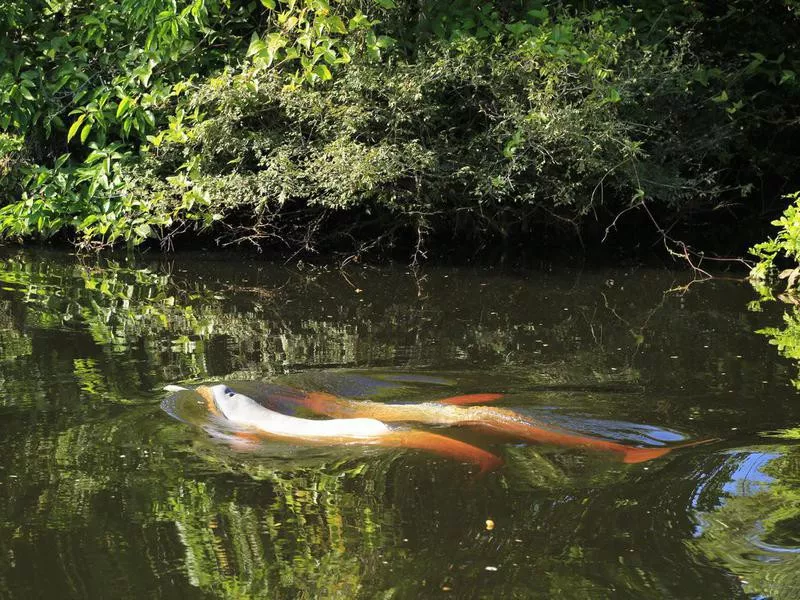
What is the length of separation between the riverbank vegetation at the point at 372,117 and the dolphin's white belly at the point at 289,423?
4.26 meters

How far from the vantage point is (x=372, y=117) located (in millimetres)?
8789

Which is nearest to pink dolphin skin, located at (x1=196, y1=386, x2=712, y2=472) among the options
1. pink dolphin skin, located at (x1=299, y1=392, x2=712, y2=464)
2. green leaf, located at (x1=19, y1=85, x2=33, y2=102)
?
pink dolphin skin, located at (x1=299, y1=392, x2=712, y2=464)

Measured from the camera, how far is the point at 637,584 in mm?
3010

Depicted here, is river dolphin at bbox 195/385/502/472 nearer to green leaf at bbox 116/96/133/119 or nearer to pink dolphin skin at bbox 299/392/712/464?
pink dolphin skin at bbox 299/392/712/464

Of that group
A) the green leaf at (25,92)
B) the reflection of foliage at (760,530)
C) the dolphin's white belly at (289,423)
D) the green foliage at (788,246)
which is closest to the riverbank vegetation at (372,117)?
the green leaf at (25,92)

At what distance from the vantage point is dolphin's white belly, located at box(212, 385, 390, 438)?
4.32 metres

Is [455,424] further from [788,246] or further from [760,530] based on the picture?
[788,246]

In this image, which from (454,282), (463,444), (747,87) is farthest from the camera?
(747,87)

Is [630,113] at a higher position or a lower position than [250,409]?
higher

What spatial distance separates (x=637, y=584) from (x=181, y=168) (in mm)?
7496

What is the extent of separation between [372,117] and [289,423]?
4.88m

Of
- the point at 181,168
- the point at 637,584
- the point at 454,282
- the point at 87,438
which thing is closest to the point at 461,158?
the point at 454,282

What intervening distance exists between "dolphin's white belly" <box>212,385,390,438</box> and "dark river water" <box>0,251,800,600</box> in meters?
0.13

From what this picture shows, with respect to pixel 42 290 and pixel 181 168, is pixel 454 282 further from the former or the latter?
pixel 42 290
